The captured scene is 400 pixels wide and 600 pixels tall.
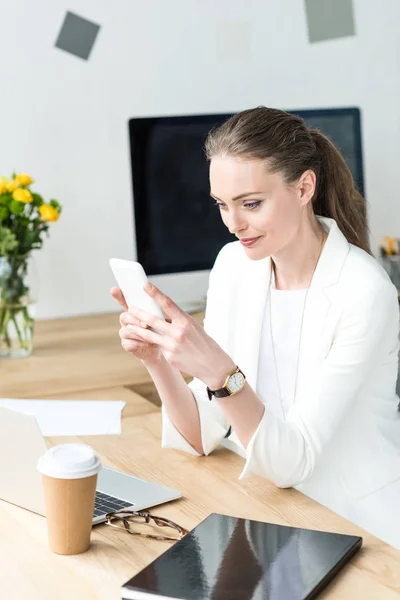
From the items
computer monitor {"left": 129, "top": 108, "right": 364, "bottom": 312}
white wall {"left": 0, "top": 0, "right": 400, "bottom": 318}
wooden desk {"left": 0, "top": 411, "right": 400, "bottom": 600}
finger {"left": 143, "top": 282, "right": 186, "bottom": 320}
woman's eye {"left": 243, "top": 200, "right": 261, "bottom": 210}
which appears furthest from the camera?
white wall {"left": 0, "top": 0, "right": 400, "bottom": 318}

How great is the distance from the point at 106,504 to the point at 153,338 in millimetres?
249

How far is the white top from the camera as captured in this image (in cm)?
161

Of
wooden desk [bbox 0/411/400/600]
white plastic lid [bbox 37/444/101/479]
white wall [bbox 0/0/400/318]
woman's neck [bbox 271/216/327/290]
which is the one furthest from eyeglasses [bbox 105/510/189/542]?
white wall [bbox 0/0/400/318]

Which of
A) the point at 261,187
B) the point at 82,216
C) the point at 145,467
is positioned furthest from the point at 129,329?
the point at 82,216

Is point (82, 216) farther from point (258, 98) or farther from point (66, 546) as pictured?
point (66, 546)

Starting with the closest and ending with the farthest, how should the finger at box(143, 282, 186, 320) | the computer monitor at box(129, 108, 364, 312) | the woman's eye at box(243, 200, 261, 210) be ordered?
the finger at box(143, 282, 186, 320), the woman's eye at box(243, 200, 261, 210), the computer monitor at box(129, 108, 364, 312)

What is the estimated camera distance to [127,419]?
5.42 feet

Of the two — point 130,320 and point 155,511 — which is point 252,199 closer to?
point 130,320

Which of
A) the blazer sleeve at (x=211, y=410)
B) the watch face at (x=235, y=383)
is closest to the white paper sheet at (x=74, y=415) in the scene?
the blazer sleeve at (x=211, y=410)

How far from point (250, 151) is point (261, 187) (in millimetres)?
66

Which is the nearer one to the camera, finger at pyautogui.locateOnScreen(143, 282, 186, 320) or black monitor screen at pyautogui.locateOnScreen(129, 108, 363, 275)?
finger at pyautogui.locateOnScreen(143, 282, 186, 320)

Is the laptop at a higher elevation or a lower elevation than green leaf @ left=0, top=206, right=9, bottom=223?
lower

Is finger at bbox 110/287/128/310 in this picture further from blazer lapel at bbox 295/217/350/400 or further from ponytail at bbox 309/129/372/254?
ponytail at bbox 309/129/372/254

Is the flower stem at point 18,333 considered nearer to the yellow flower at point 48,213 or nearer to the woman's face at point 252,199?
the yellow flower at point 48,213
